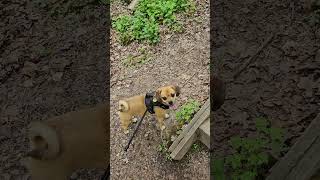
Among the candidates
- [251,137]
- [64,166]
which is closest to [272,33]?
[251,137]

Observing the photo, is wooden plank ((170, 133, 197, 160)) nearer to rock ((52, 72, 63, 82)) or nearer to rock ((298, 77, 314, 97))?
rock ((298, 77, 314, 97))

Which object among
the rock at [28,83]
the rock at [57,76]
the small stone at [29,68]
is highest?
the rock at [57,76]

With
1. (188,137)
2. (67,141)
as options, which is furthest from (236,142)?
(67,141)

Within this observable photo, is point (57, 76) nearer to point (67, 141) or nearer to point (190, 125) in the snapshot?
point (190, 125)

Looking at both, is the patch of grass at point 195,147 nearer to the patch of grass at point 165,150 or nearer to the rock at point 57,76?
the patch of grass at point 165,150

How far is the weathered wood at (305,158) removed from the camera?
2229mm

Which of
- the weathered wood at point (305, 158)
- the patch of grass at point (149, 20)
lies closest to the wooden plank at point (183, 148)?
the weathered wood at point (305, 158)

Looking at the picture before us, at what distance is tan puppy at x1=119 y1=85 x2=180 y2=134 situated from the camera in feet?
12.2

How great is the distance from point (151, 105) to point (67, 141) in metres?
A: 1.53

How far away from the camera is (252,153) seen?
345 cm

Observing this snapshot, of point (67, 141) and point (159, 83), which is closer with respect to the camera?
point (67, 141)

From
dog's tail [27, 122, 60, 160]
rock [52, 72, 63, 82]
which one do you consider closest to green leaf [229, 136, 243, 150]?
dog's tail [27, 122, 60, 160]

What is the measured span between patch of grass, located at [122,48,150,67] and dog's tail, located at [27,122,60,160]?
243 centimetres

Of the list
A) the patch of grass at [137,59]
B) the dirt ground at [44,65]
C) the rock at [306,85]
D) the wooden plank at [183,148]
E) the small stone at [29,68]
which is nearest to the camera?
the wooden plank at [183,148]
